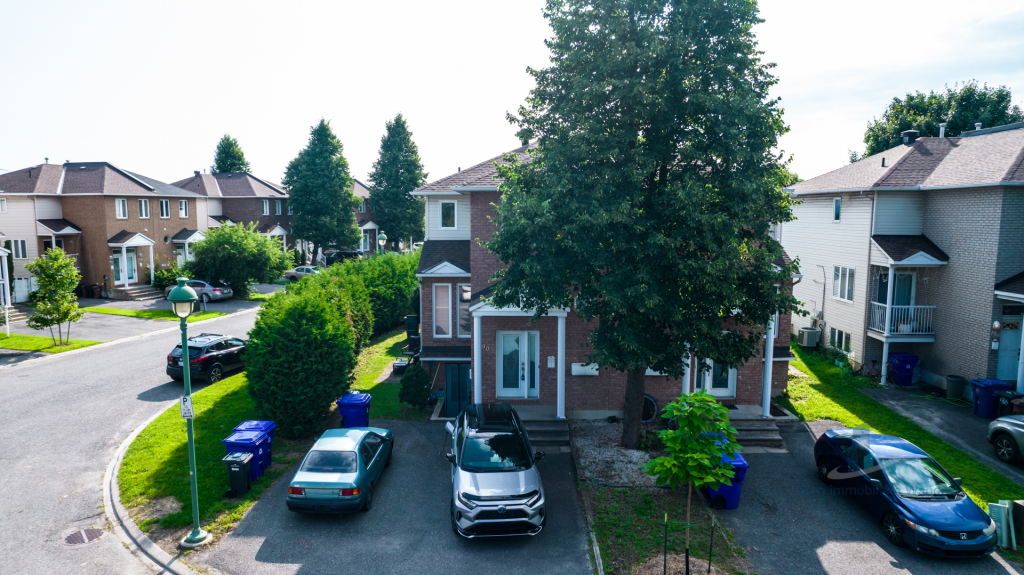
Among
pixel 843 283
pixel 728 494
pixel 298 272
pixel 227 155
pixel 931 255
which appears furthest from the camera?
pixel 227 155

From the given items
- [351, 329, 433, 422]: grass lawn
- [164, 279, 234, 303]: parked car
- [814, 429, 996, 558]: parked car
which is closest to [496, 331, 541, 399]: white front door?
[351, 329, 433, 422]: grass lawn

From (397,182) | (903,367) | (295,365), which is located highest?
(397,182)

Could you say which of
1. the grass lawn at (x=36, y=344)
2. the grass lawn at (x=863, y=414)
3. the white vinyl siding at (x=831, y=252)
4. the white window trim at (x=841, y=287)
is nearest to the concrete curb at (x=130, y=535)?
the grass lawn at (x=36, y=344)

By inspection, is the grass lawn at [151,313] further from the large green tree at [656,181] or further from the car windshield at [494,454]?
the large green tree at [656,181]

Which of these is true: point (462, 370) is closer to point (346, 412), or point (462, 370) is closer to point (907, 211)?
point (346, 412)

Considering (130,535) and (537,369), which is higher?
(537,369)

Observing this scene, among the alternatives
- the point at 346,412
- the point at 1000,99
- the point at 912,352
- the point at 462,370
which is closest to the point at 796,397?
the point at 912,352

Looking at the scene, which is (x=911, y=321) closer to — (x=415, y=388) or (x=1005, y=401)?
(x=1005, y=401)

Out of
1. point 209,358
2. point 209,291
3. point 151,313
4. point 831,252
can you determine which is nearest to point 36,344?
point 151,313
